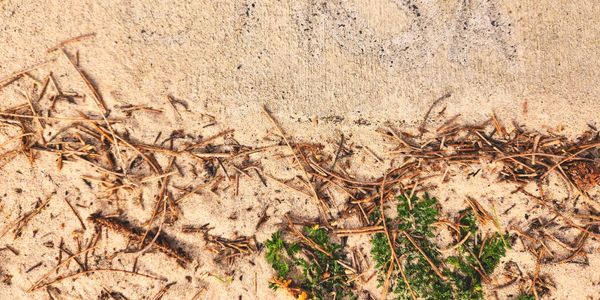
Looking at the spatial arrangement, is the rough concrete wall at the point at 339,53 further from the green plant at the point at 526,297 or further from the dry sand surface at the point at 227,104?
the green plant at the point at 526,297

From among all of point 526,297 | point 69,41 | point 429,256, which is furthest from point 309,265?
point 69,41

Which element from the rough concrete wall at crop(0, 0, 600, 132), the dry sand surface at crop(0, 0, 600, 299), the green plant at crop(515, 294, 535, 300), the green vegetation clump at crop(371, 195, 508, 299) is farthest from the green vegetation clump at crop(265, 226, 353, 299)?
the green plant at crop(515, 294, 535, 300)

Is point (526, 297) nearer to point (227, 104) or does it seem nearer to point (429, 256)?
point (429, 256)

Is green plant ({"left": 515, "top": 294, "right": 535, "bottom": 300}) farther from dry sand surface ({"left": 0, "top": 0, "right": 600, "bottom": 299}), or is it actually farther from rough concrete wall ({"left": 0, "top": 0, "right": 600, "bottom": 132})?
rough concrete wall ({"left": 0, "top": 0, "right": 600, "bottom": 132})

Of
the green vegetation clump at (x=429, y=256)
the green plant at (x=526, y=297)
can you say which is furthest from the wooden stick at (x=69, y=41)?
the green plant at (x=526, y=297)

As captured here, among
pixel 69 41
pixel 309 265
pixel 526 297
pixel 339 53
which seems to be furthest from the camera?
pixel 526 297

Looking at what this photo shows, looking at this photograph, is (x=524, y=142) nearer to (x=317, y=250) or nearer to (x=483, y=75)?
(x=483, y=75)
